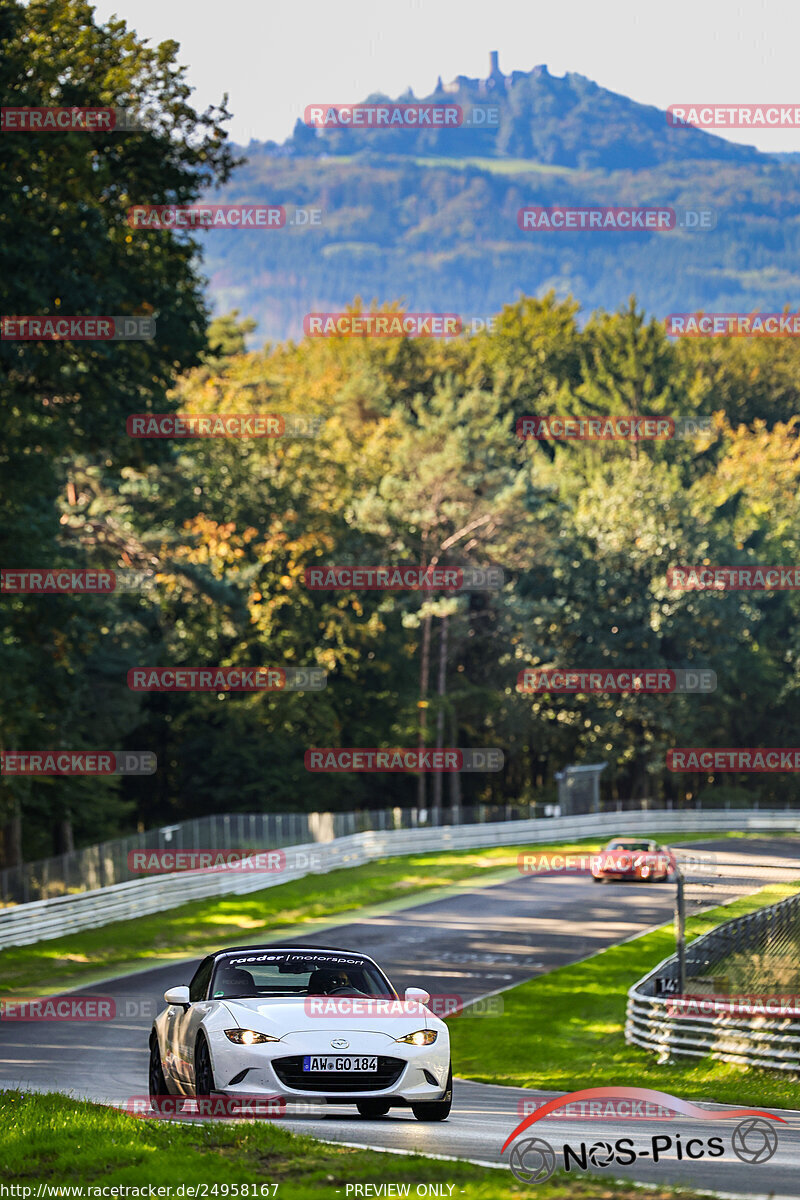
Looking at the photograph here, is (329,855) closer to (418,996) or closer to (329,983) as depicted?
(329,983)

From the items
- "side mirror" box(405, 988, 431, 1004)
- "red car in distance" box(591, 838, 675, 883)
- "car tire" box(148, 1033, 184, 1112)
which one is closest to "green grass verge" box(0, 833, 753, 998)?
"red car in distance" box(591, 838, 675, 883)

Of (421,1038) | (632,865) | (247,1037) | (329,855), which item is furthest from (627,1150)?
(329,855)

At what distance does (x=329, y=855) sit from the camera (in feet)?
148

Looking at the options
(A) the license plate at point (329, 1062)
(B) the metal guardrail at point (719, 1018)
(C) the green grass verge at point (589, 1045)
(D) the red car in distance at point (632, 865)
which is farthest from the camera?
(D) the red car in distance at point (632, 865)

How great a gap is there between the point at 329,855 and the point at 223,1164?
37312mm

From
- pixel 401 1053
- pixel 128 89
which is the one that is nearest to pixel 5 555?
pixel 128 89

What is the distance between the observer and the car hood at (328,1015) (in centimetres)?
998

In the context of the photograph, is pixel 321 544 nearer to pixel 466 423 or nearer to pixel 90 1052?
pixel 466 423

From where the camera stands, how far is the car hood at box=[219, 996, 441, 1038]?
998 centimetres

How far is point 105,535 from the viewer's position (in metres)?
46.4

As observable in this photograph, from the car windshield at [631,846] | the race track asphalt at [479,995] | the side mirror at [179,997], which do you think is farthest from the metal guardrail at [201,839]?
the side mirror at [179,997]

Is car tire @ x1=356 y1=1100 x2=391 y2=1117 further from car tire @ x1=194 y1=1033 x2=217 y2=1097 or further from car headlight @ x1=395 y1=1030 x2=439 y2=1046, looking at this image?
car tire @ x1=194 y1=1033 x2=217 y2=1097

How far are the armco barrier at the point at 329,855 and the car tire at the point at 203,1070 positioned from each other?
21.4 m

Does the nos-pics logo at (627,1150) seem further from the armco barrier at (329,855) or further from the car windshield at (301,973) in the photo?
the armco barrier at (329,855)
